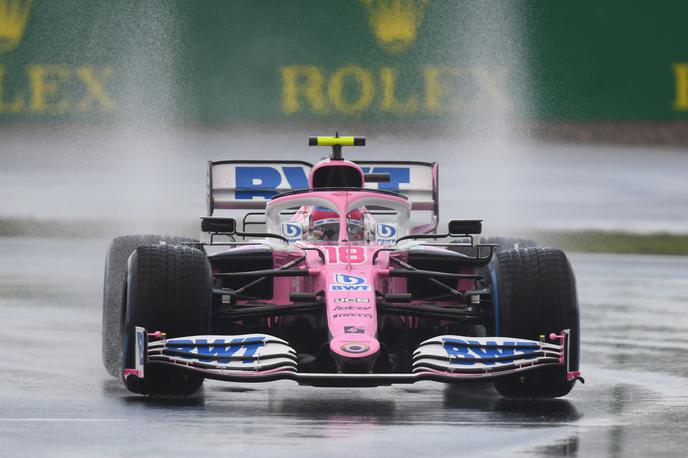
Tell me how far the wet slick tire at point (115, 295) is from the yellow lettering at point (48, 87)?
55.4 feet

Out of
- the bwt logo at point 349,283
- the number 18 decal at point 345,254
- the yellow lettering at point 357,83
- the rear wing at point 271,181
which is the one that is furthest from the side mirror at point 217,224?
the yellow lettering at point 357,83

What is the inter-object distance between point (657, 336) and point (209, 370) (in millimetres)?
5860

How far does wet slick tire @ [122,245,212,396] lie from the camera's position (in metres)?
10.5

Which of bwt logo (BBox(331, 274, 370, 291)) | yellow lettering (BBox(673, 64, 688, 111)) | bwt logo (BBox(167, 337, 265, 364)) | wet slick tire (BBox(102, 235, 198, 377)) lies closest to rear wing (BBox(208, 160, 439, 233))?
wet slick tire (BBox(102, 235, 198, 377))

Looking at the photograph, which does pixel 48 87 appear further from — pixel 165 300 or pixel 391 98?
pixel 165 300

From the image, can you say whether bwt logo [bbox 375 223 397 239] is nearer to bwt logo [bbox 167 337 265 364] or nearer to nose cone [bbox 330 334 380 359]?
nose cone [bbox 330 334 380 359]

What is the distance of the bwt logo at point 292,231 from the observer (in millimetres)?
12625

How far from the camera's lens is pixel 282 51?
30.5 metres

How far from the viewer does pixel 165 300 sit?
1049 cm

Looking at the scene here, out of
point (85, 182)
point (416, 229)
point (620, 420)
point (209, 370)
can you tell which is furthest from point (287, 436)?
point (85, 182)

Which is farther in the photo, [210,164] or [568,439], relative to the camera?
[210,164]

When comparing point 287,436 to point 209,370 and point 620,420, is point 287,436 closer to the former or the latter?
point 209,370

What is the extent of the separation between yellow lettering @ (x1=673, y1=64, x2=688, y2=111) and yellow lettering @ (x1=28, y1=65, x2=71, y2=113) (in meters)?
9.98

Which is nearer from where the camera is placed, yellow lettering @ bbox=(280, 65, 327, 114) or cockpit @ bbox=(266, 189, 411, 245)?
cockpit @ bbox=(266, 189, 411, 245)
